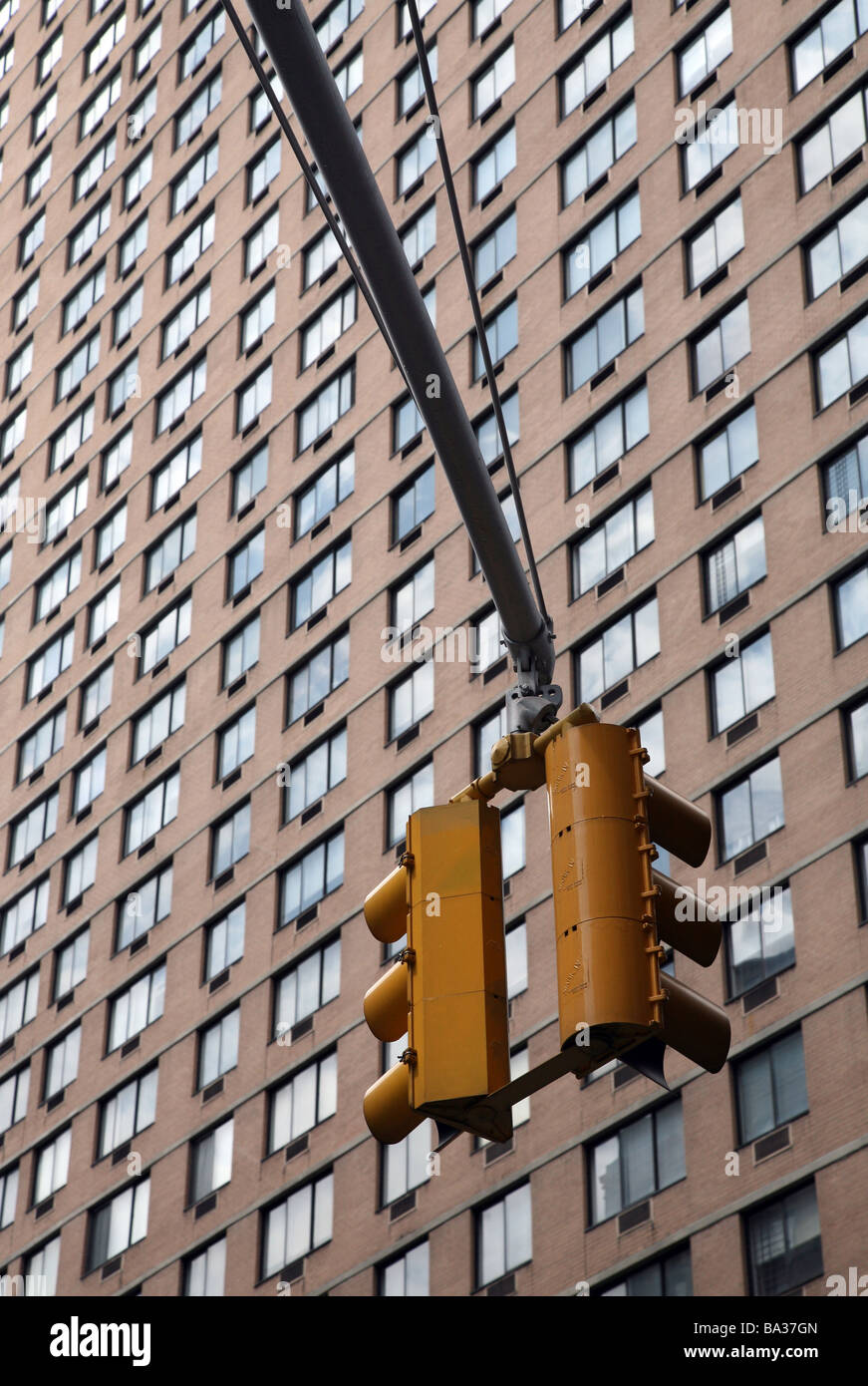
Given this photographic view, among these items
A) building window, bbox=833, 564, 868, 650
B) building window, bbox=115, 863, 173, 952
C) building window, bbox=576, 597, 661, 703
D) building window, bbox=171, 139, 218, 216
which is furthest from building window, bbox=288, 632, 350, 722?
building window, bbox=171, 139, 218, 216

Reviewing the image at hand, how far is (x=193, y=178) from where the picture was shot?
73.1m

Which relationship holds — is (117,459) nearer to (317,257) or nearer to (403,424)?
(317,257)

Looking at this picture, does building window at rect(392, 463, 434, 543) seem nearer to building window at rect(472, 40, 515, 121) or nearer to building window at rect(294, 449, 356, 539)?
building window at rect(294, 449, 356, 539)

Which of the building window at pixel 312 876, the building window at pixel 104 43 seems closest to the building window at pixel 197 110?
the building window at pixel 104 43

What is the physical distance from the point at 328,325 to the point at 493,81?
345 inches

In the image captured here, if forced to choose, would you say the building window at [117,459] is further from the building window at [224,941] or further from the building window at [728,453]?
the building window at [728,453]

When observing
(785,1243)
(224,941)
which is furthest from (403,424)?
(785,1243)

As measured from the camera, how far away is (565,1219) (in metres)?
40.5

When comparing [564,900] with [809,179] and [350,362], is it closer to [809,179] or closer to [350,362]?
[809,179]

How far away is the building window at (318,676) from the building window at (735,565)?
1332 centimetres

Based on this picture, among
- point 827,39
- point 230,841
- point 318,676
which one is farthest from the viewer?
point 230,841

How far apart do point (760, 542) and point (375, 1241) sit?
17.7m

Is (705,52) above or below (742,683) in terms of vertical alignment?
above

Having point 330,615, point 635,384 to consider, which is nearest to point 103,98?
point 330,615
